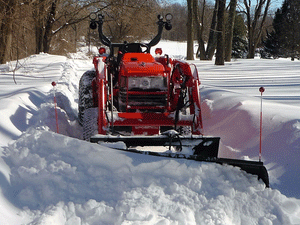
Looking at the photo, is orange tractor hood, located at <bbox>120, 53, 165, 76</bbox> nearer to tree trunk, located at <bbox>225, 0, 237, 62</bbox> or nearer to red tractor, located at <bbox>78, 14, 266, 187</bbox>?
red tractor, located at <bbox>78, 14, 266, 187</bbox>

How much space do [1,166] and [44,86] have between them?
5856 mm

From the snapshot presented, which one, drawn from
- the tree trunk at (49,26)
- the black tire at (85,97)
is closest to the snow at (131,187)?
the black tire at (85,97)

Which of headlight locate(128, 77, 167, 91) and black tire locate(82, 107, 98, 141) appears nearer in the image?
black tire locate(82, 107, 98, 141)

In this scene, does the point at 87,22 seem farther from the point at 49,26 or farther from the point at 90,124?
the point at 90,124

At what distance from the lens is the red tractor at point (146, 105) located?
4391mm

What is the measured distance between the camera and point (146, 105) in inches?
214

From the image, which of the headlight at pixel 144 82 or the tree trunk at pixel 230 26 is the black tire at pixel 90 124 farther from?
the tree trunk at pixel 230 26

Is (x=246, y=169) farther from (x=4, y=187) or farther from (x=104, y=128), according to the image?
(x=4, y=187)

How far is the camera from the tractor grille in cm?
538

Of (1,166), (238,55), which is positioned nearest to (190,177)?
(1,166)

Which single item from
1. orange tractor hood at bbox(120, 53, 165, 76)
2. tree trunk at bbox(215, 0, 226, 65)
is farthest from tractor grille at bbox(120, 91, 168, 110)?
tree trunk at bbox(215, 0, 226, 65)

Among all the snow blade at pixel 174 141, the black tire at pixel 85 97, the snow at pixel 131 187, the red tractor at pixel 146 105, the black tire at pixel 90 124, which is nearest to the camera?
the snow at pixel 131 187

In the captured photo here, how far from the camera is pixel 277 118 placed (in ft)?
17.4

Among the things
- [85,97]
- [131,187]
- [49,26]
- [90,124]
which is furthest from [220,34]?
[131,187]
